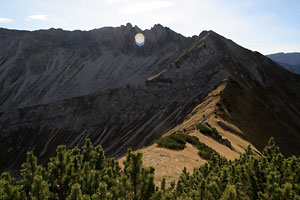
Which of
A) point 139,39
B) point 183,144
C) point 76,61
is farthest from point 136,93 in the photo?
point 76,61

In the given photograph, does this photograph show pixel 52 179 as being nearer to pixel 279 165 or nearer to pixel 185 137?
pixel 279 165

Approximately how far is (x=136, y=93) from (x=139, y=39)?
74327mm

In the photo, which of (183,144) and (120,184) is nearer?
(120,184)

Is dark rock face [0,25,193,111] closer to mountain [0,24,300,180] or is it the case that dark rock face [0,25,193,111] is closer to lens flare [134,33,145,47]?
mountain [0,24,300,180]

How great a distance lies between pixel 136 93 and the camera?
294ft

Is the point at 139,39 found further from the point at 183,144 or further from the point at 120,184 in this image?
the point at 120,184

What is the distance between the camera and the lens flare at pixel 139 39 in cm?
14975

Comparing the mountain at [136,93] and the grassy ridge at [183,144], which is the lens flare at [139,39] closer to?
the mountain at [136,93]

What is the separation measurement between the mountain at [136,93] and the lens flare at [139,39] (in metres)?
3.01

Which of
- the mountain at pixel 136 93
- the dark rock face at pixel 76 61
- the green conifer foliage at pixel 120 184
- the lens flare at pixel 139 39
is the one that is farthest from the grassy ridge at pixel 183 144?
the lens flare at pixel 139 39

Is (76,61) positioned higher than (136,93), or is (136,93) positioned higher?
(76,61)

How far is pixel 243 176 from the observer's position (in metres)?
9.30

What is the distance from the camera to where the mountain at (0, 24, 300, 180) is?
53.3 metres

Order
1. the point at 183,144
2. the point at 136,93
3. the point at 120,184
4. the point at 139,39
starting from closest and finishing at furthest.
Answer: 1. the point at 120,184
2. the point at 183,144
3. the point at 136,93
4. the point at 139,39
